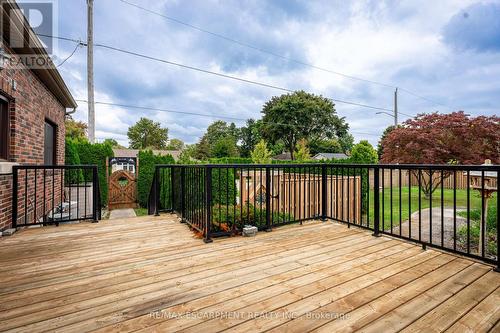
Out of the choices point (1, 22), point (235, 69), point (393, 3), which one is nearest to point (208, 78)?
point (235, 69)

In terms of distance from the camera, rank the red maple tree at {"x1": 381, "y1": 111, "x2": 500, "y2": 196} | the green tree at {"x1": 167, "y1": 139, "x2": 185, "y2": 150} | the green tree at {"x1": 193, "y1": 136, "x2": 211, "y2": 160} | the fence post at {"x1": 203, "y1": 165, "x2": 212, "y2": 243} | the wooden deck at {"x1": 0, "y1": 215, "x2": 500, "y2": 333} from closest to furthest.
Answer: the wooden deck at {"x1": 0, "y1": 215, "x2": 500, "y2": 333}
the fence post at {"x1": 203, "y1": 165, "x2": 212, "y2": 243}
the red maple tree at {"x1": 381, "y1": 111, "x2": 500, "y2": 196}
the green tree at {"x1": 193, "y1": 136, "x2": 211, "y2": 160}
the green tree at {"x1": 167, "y1": 139, "x2": 185, "y2": 150}

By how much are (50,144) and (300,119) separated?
26.0 meters

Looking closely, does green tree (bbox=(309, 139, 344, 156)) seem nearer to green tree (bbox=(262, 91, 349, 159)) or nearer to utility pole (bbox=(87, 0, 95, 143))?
green tree (bbox=(262, 91, 349, 159))

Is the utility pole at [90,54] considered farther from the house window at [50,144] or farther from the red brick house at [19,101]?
the red brick house at [19,101]

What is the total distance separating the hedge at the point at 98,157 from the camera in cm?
889

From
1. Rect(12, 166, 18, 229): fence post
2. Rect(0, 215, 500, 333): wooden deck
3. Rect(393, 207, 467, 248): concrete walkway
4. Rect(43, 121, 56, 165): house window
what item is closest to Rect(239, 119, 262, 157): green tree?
Rect(393, 207, 467, 248): concrete walkway

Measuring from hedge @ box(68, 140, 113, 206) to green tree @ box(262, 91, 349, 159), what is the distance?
22.3 meters

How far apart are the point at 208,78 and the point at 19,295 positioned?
13375mm

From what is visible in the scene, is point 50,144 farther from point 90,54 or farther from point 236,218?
point 90,54

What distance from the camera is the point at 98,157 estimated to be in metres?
9.09

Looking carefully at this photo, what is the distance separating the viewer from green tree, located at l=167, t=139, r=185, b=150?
42.0 m

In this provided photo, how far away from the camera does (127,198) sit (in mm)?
9570

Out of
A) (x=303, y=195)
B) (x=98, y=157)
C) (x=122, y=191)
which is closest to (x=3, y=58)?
(x=303, y=195)

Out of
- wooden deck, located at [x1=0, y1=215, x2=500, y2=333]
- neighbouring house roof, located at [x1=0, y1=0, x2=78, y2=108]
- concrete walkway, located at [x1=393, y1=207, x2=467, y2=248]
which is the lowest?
concrete walkway, located at [x1=393, y1=207, x2=467, y2=248]
